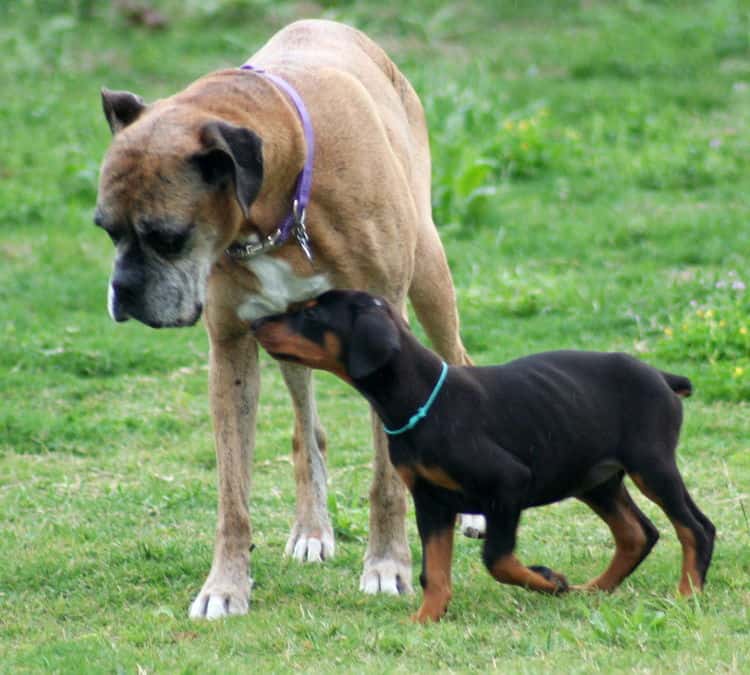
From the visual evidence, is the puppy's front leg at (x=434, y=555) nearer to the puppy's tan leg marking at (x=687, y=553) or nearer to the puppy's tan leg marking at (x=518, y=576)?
the puppy's tan leg marking at (x=518, y=576)

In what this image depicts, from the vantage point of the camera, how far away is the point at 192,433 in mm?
8086

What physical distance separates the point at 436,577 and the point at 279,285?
121cm

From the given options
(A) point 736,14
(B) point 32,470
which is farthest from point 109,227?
(A) point 736,14

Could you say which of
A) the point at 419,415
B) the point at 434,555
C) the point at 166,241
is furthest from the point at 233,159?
the point at 434,555

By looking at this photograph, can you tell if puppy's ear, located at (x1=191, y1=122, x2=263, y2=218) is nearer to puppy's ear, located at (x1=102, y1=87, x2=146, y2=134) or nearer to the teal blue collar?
puppy's ear, located at (x1=102, y1=87, x2=146, y2=134)

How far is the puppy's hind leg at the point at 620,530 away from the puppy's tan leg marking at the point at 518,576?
0.20m

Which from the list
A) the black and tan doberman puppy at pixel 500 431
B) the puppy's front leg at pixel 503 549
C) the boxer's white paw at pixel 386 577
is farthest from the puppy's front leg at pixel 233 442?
the puppy's front leg at pixel 503 549

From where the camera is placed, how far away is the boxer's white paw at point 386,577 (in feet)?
18.6

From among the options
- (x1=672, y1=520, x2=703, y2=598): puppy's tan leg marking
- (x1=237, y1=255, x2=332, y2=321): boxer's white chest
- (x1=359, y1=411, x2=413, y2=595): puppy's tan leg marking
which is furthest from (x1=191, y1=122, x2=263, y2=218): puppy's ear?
(x1=672, y1=520, x2=703, y2=598): puppy's tan leg marking

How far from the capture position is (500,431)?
16.9 ft

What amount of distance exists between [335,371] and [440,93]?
808 cm

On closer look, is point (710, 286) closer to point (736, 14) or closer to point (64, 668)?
point (64, 668)

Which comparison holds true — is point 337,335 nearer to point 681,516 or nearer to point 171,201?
point 171,201

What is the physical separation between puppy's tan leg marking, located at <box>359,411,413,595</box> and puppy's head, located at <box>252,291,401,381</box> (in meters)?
0.72
